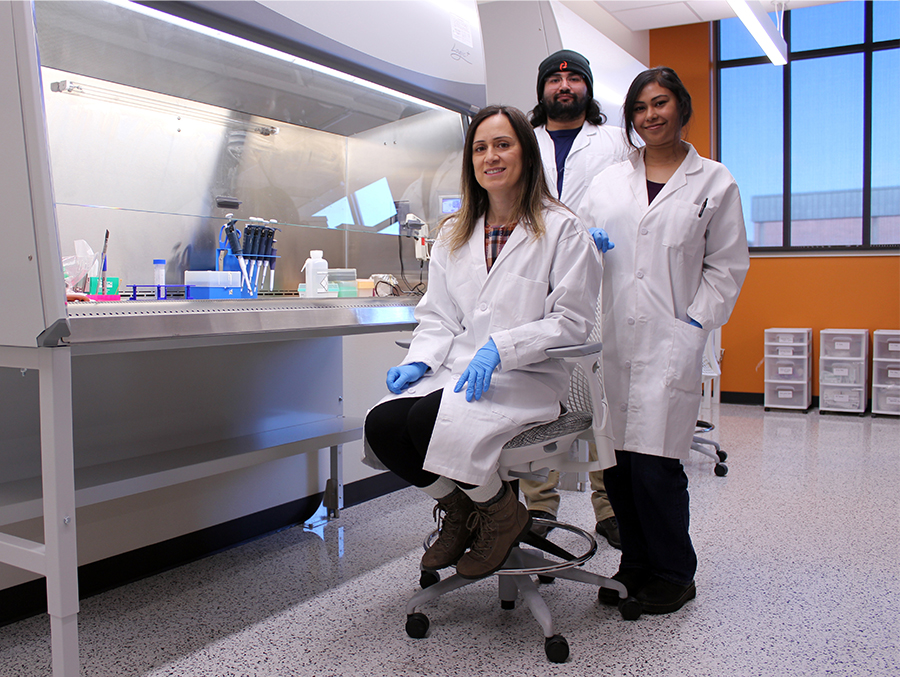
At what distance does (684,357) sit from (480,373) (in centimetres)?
58

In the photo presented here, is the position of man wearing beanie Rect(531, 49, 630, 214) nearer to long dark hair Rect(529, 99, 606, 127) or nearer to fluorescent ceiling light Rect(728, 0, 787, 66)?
long dark hair Rect(529, 99, 606, 127)

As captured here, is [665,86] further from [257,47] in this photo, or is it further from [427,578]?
[427,578]

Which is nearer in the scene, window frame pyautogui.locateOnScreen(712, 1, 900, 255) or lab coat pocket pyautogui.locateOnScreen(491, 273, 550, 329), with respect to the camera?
lab coat pocket pyautogui.locateOnScreen(491, 273, 550, 329)

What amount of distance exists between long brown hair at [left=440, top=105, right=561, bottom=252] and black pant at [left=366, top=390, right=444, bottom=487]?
45 cm

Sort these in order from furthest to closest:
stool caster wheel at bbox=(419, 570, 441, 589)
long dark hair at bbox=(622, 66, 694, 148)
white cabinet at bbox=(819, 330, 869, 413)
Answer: white cabinet at bbox=(819, 330, 869, 413) → stool caster wheel at bbox=(419, 570, 441, 589) → long dark hair at bbox=(622, 66, 694, 148)

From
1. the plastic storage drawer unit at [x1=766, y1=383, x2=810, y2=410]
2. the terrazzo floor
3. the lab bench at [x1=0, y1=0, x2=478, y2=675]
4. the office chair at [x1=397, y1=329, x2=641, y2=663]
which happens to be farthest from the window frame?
the office chair at [x1=397, y1=329, x2=641, y2=663]

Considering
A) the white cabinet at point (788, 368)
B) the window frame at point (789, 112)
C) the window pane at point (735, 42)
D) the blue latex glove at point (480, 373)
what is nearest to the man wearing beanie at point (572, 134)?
the blue latex glove at point (480, 373)

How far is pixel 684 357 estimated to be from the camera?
1766mm

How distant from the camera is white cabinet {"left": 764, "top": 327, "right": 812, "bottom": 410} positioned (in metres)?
5.05

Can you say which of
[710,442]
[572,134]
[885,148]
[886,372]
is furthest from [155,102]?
[885,148]

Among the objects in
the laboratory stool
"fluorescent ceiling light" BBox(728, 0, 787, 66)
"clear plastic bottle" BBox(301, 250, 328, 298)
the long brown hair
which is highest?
"fluorescent ceiling light" BBox(728, 0, 787, 66)

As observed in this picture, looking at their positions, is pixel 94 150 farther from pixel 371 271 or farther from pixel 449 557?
pixel 449 557

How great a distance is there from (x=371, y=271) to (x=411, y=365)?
1258 millimetres

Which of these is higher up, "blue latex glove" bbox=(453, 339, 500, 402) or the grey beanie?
the grey beanie
